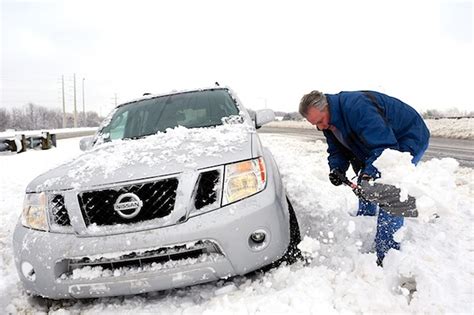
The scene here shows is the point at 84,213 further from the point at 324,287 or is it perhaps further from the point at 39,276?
Result: the point at 324,287

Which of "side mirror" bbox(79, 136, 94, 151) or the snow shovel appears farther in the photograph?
"side mirror" bbox(79, 136, 94, 151)

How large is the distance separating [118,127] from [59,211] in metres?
1.55

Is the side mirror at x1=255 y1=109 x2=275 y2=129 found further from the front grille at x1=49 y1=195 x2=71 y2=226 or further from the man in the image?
the front grille at x1=49 y1=195 x2=71 y2=226

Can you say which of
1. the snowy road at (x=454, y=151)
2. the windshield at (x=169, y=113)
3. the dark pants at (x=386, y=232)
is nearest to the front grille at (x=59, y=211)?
the windshield at (x=169, y=113)

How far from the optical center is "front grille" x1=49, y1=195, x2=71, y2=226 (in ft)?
7.57

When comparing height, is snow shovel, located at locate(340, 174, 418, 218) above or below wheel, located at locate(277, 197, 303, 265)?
above

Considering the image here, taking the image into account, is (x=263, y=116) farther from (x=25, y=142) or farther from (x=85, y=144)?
(x=25, y=142)

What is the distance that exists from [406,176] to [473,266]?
0.94m

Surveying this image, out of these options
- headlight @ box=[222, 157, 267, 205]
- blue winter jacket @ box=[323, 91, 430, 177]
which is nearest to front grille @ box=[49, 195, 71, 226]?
headlight @ box=[222, 157, 267, 205]

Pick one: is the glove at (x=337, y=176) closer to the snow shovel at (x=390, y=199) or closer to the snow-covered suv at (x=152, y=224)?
A: the snow shovel at (x=390, y=199)

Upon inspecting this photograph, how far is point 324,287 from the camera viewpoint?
221cm

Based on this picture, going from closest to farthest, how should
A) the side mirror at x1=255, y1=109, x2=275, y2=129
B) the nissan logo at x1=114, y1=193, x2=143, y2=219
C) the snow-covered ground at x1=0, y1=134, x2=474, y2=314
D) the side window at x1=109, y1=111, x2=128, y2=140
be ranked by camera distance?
1. the snow-covered ground at x1=0, y1=134, x2=474, y2=314
2. the nissan logo at x1=114, y1=193, x2=143, y2=219
3. the side window at x1=109, y1=111, x2=128, y2=140
4. the side mirror at x1=255, y1=109, x2=275, y2=129

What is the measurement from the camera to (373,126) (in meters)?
2.62

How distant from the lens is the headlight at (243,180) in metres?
2.27
